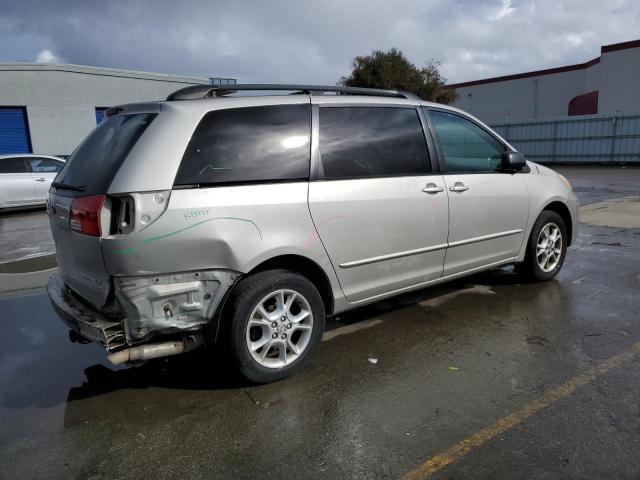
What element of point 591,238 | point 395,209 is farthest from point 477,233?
point 591,238

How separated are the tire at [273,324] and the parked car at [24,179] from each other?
11636 mm

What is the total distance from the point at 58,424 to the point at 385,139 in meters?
3.01

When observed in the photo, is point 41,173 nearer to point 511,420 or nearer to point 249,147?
point 249,147

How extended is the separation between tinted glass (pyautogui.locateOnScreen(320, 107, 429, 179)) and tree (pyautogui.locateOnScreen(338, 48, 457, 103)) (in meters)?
24.0

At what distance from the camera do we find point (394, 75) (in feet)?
90.8

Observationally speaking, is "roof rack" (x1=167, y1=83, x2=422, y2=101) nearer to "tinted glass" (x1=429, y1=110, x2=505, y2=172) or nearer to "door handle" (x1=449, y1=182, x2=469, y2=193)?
"tinted glass" (x1=429, y1=110, x2=505, y2=172)

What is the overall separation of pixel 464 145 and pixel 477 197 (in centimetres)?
56

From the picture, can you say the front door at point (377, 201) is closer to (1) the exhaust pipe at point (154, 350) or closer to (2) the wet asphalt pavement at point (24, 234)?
(1) the exhaust pipe at point (154, 350)

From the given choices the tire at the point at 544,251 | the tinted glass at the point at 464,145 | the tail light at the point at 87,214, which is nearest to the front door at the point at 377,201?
the tinted glass at the point at 464,145

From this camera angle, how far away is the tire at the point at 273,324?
3.28 meters

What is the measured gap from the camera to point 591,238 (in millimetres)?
8156

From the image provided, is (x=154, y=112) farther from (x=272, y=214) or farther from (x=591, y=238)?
(x=591, y=238)

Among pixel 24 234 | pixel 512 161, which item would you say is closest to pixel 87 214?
pixel 512 161

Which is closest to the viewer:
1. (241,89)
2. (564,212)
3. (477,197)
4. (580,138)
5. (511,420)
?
(511,420)
